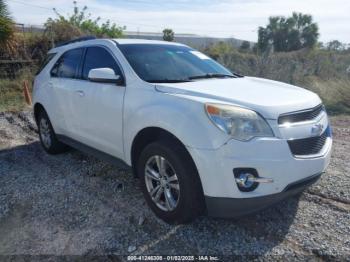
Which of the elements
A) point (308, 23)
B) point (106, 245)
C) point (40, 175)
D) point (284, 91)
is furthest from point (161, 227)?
point (308, 23)

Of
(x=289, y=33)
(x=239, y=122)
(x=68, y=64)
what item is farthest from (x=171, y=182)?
(x=289, y=33)

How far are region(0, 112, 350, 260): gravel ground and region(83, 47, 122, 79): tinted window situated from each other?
4.77 feet

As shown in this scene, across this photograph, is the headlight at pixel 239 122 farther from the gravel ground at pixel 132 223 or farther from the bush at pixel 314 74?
the bush at pixel 314 74

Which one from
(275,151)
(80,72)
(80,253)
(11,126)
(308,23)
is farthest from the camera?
(308,23)

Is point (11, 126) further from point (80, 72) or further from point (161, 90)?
point (161, 90)

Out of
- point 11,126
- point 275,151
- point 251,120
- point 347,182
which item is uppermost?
point 251,120

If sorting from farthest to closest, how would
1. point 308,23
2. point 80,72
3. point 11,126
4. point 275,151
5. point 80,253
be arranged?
point 308,23 → point 11,126 → point 80,72 → point 80,253 → point 275,151

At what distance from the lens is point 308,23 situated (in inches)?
1848

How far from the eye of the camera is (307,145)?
296cm

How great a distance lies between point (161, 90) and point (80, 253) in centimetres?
166

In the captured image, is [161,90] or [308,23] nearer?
[161,90]

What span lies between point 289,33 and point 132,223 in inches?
1906

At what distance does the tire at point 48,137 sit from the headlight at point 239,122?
3.44m

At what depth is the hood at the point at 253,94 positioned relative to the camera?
113 inches
